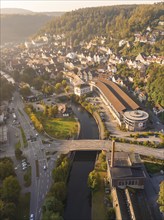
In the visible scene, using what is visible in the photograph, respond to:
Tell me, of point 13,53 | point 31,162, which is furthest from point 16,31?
point 31,162

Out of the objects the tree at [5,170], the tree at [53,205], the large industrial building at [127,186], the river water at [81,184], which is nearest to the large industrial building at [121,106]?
the river water at [81,184]

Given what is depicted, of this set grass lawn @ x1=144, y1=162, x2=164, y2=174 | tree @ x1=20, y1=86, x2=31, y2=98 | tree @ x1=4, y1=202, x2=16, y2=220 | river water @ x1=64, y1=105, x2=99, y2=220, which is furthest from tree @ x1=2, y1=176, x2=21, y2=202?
tree @ x1=20, y1=86, x2=31, y2=98

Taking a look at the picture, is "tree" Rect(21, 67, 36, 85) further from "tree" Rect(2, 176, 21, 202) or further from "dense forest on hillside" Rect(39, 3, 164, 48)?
"tree" Rect(2, 176, 21, 202)

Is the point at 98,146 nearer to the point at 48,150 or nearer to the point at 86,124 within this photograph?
the point at 48,150

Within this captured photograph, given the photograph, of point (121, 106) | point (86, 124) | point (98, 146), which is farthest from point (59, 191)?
point (121, 106)

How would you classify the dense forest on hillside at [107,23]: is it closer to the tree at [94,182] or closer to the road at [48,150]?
the road at [48,150]

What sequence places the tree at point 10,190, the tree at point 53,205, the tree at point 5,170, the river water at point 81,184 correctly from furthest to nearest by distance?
the tree at point 5,170 → the river water at point 81,184 → the tree at point 10,190 → the tree at point 53,205

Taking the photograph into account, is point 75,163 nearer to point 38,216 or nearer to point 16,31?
point 38,216
